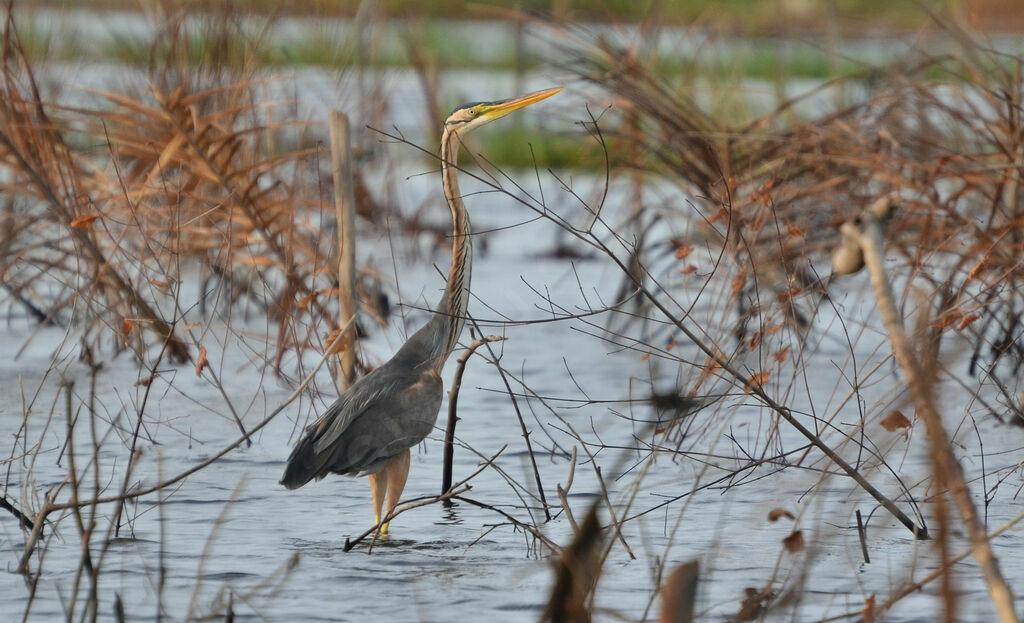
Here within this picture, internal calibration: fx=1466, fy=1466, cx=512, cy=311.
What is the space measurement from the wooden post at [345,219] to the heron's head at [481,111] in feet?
1.92

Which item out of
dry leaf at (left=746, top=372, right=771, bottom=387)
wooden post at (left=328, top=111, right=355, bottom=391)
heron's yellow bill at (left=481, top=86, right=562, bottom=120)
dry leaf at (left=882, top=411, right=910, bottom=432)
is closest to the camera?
dry leaf at (left=882, top=411, right=910, bottom=432)

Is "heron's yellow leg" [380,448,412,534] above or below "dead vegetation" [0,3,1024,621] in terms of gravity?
below

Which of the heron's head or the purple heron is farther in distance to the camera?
the heron's head

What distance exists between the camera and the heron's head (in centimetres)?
519

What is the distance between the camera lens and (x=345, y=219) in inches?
221

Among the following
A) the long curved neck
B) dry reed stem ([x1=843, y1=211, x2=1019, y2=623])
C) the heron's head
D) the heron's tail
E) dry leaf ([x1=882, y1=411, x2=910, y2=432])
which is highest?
the heron's head

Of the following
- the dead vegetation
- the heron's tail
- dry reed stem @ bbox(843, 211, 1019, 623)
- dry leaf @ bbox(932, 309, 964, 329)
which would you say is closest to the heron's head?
the dead vegetation

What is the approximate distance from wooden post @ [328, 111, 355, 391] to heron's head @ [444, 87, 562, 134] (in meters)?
0.59

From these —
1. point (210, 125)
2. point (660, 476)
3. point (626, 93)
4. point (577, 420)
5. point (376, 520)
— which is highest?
point (626, 93)

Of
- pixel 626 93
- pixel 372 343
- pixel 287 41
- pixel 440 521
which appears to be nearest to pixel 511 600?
pixel 440 521

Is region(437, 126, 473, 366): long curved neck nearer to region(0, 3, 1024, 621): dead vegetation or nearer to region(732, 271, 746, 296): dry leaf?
region(0, 3, 1024, 621): dead vegetation

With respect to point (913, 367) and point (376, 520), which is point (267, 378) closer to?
point (376, 520)

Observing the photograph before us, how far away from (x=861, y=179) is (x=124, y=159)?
4.08m

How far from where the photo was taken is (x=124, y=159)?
817 centimetres
